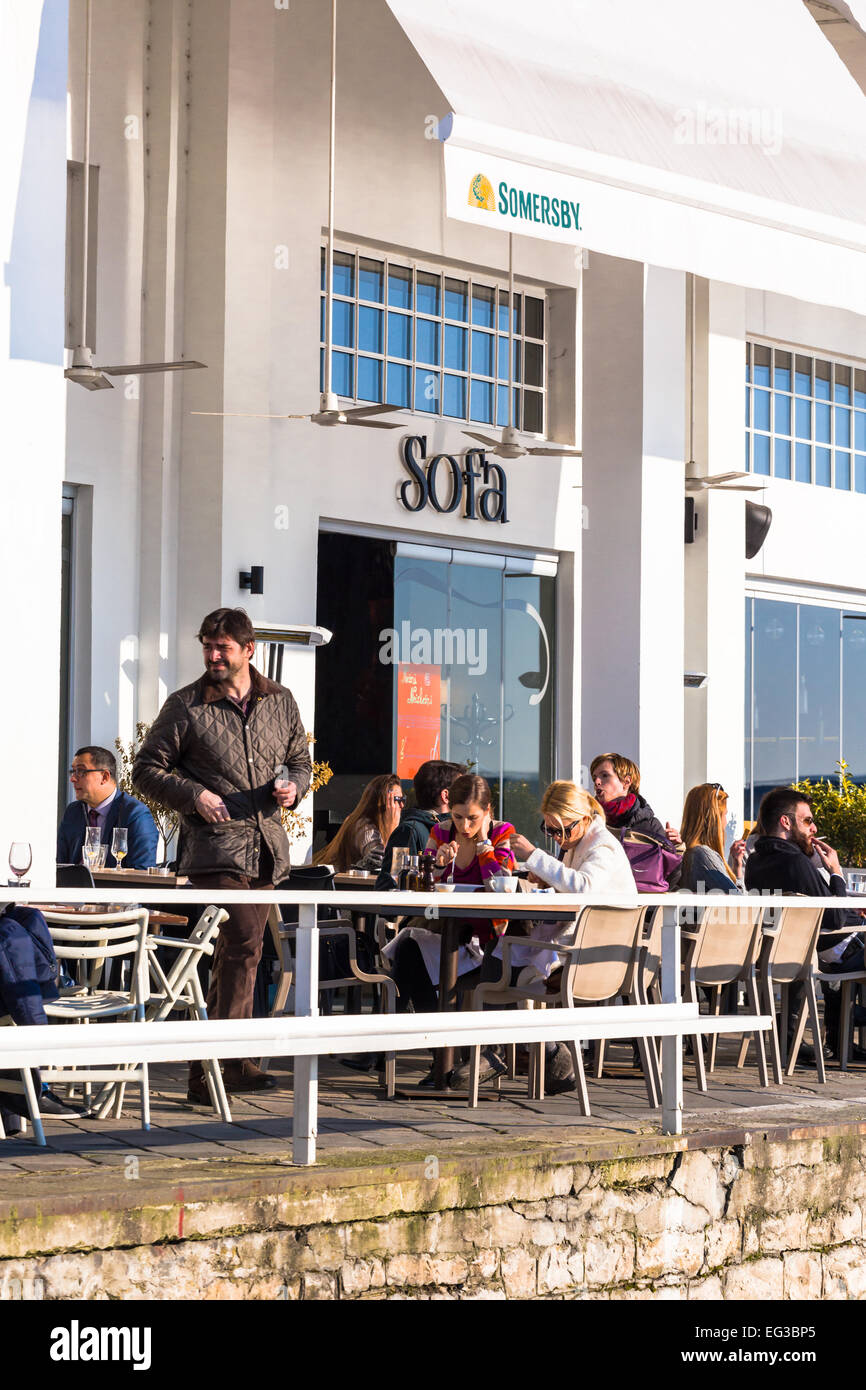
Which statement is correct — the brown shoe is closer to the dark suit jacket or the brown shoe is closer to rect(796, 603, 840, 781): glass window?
the dark suit jacket

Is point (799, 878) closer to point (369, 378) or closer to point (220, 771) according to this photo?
Answer: point (220, 771)

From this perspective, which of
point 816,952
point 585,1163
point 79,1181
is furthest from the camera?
point 816,952

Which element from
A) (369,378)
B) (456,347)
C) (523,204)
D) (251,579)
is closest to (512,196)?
(523,204)

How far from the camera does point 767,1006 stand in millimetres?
7688

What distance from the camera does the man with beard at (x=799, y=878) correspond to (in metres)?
8.47

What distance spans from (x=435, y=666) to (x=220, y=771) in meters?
7.80

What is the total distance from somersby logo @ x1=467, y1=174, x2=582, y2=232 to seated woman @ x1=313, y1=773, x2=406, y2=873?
3.22 m

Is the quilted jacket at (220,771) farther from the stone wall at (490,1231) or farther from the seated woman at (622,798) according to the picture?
the seated woman at (622,798)

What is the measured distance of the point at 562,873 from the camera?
6984mm

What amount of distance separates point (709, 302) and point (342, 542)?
4.86 m

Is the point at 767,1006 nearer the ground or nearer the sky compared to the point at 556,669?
nearer the ground
